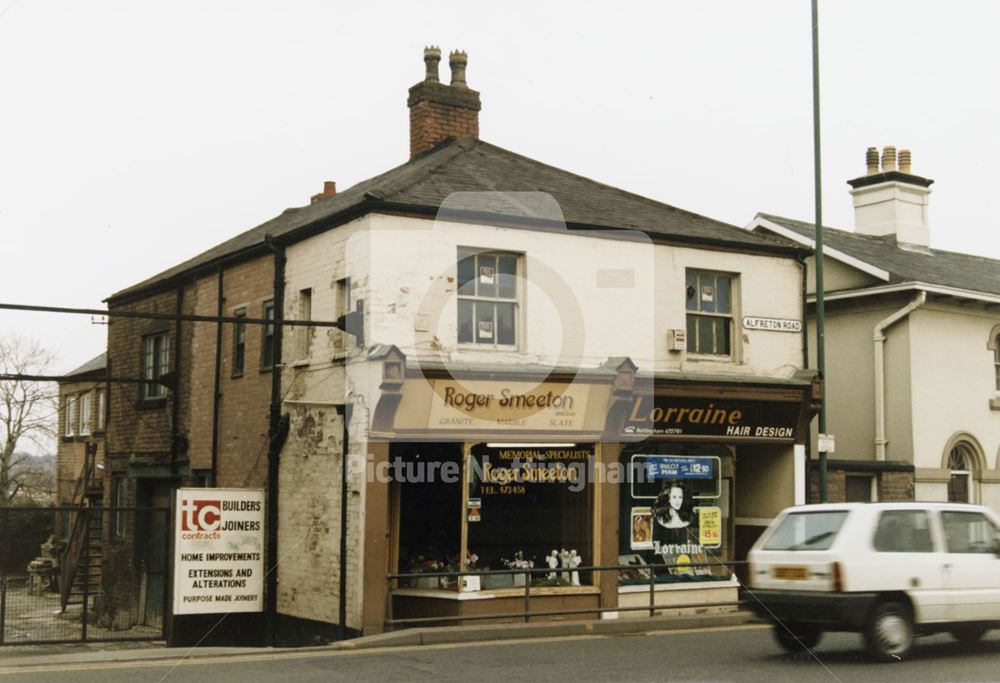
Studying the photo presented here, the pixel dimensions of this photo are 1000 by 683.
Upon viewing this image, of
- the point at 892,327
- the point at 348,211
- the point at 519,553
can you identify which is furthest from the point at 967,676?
the point at 892,327

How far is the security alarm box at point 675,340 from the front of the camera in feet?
64.5

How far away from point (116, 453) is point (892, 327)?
18089mm

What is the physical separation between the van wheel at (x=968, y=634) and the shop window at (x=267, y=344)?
12.3 meters

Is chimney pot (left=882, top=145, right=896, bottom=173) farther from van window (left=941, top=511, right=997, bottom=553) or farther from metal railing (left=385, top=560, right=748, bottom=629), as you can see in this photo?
van window (left=941, top=511, right=997, bottom=553)

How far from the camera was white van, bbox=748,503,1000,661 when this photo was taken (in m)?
12.4

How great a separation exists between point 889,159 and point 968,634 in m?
17.4

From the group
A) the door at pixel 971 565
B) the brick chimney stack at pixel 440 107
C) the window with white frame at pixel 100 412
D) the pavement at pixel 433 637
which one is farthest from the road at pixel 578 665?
the window with white frame at pixel 100 412

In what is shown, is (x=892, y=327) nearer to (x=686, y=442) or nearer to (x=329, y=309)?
(x=686, y=442)

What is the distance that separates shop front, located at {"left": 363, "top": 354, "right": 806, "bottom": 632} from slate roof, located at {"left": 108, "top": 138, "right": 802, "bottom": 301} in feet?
8.52

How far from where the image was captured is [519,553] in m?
18.7

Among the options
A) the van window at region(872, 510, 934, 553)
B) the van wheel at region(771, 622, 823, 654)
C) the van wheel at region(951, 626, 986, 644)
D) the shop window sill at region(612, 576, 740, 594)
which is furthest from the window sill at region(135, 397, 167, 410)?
the van wheel at region(951, 626, 986, 644)

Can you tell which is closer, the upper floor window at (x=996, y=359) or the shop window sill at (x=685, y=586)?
the shop window sill at (x=685, y=586)

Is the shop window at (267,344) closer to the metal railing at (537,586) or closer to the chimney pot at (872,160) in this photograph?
the metal railing at (537,586)

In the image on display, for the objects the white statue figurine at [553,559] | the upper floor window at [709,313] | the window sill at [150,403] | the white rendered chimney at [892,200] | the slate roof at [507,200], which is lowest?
the white statue figurine at [553,559]
